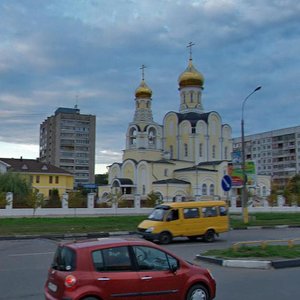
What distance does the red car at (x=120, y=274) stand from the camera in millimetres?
7145

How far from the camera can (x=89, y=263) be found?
23.9 feet

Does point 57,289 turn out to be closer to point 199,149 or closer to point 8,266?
point 8,266

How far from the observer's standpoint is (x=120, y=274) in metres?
7.44

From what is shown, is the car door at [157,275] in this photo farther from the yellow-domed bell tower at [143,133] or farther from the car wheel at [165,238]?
the yellow-domed bell tower at [143,133]

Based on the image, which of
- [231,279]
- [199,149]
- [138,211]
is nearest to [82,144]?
[199,149]

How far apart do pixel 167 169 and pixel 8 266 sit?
62.8 m

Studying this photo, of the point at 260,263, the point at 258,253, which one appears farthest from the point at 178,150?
the point at 260,263

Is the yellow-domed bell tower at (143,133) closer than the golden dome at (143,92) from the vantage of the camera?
Yes

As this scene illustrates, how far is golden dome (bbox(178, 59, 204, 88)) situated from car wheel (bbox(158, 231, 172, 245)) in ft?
208

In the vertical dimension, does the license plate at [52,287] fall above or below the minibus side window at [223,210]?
below

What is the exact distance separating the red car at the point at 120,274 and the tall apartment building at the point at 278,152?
374ft

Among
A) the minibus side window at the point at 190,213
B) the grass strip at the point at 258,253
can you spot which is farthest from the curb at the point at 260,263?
the minibus side window at the point at 190,213

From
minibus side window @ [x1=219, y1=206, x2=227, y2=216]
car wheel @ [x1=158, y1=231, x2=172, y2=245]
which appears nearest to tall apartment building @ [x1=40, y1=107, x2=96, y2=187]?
minibus side window @ [x1=219, y1=206, x2=227, y2=216]

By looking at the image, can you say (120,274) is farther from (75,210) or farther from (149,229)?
(75,210)
